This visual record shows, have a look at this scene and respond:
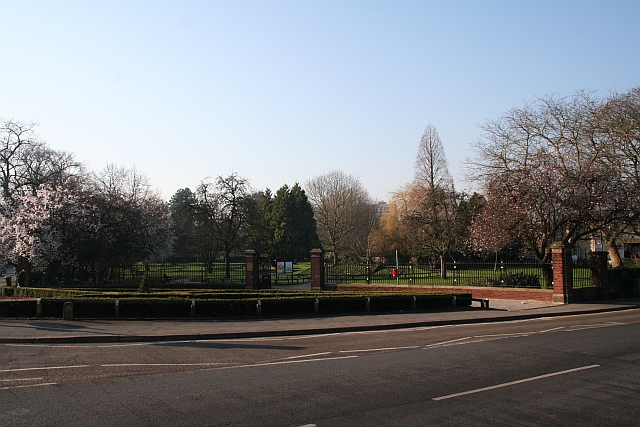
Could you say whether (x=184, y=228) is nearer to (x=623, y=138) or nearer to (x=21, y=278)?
(x=21, y=278)

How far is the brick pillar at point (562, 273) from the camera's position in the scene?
2642 cm

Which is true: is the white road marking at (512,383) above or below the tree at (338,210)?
below

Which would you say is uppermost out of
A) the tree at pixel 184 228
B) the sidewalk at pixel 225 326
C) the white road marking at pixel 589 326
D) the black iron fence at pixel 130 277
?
the tree at pixel 184 228

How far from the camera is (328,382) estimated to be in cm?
927

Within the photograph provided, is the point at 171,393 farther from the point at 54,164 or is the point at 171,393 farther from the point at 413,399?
the point at 54,164

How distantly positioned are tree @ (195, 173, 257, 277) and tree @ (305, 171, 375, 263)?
65.3ft

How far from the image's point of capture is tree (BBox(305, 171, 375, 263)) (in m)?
72.6

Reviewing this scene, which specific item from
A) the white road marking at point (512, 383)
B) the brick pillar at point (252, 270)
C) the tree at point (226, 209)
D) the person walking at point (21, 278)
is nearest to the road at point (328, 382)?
the white road marking at point (512, 383)

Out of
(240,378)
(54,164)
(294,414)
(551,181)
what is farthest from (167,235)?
(294,414)

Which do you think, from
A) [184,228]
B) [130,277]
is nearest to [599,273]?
[130,277]

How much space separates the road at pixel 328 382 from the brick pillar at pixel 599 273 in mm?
15593

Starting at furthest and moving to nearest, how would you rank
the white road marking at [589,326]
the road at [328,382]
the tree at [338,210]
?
the tree at [338,210] < the white road marking at [589,326] < the road at [328,382]

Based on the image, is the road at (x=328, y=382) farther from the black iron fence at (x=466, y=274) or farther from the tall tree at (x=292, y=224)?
the tall tree at (x=292, y=224)

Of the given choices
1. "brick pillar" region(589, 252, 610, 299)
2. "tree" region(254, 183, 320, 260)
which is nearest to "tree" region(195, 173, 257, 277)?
"tree" region(254, 183, 320, 260)
